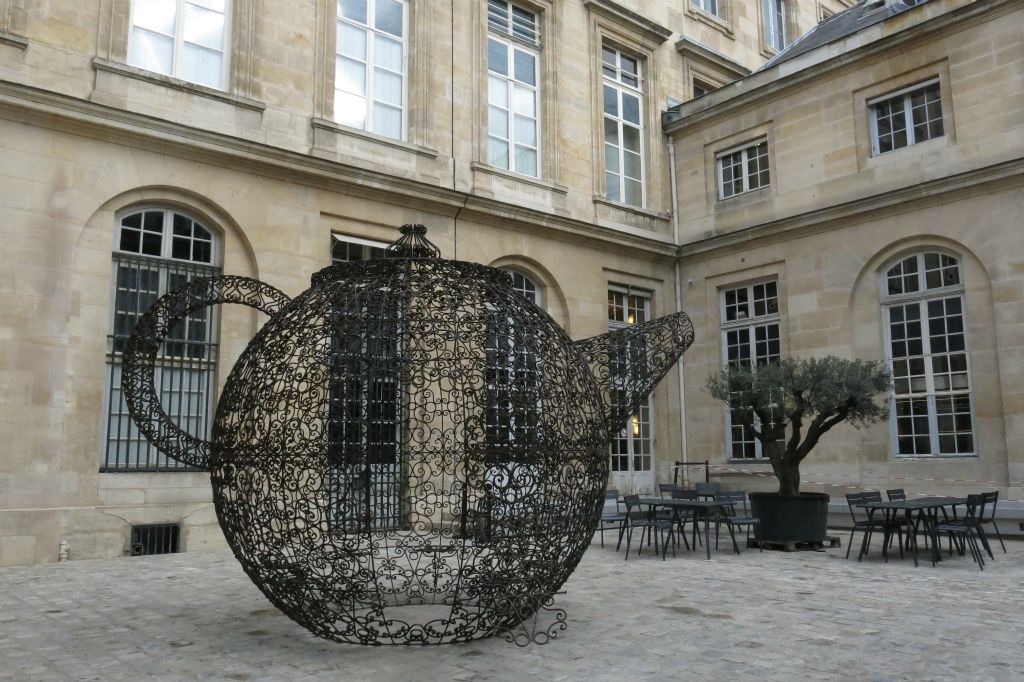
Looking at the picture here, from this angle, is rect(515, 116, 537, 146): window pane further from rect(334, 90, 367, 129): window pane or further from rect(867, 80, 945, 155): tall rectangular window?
rect(867, 80, 945, 155): tall rectangular window

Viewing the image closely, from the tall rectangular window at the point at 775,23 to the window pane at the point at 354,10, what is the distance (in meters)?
11.8

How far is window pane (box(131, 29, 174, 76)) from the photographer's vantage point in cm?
1130

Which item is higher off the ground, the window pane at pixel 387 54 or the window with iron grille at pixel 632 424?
the window pane at pixel 387 54

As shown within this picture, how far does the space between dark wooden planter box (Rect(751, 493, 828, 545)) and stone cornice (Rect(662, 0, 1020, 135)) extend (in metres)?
8.28

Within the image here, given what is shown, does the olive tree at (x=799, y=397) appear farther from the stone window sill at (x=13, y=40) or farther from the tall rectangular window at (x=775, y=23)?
the tall rectangular window at (x=775, y=23)

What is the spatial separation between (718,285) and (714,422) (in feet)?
8.97

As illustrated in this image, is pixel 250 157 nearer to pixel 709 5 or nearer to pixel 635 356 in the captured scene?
pixel 635 356

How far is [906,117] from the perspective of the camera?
1439cm

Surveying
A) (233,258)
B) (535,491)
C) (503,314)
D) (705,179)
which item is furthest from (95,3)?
(705,179)

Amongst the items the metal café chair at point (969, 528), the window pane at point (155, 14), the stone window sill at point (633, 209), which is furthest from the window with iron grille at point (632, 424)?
the window pane at point (155, 14)

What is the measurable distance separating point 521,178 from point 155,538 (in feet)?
28.0

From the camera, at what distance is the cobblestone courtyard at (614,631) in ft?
15.4

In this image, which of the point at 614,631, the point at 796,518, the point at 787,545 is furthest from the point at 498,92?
the point at 614,631

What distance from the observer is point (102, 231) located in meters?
10.6
